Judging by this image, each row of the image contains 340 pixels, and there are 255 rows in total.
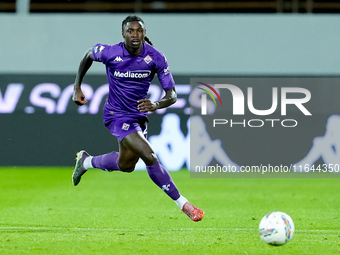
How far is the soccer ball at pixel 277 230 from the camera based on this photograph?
459cm

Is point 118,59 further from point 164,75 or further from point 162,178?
point 162,178

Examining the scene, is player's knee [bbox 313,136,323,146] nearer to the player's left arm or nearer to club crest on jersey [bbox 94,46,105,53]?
the player's left arm

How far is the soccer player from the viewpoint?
212 inches

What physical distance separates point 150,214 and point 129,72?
2181 millimetres

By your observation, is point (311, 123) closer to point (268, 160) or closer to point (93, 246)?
point (268, 160)

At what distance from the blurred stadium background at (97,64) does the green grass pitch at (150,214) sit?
1035mm

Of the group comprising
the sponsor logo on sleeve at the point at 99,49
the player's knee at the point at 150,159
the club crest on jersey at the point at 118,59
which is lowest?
the player's knee at the point at 150,159

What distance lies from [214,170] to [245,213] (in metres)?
4.72

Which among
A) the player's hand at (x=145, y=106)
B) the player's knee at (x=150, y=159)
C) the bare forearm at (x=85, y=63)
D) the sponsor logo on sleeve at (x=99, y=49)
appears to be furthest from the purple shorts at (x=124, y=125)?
Result: the sponsor logo on sleeve at (x=99, y=49)

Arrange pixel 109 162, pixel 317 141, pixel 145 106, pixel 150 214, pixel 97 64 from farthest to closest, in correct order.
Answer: pixel 97 64
pixel 317 141
pixel 150 214
pixel 109 162
pixel 145 106

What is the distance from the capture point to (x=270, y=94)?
12.1 meters

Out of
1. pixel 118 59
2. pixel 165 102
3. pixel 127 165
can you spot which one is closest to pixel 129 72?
pixel 118 59

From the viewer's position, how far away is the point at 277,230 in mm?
4594

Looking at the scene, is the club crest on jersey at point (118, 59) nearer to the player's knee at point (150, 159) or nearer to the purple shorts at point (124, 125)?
the purple shorts at point (124, 125)
